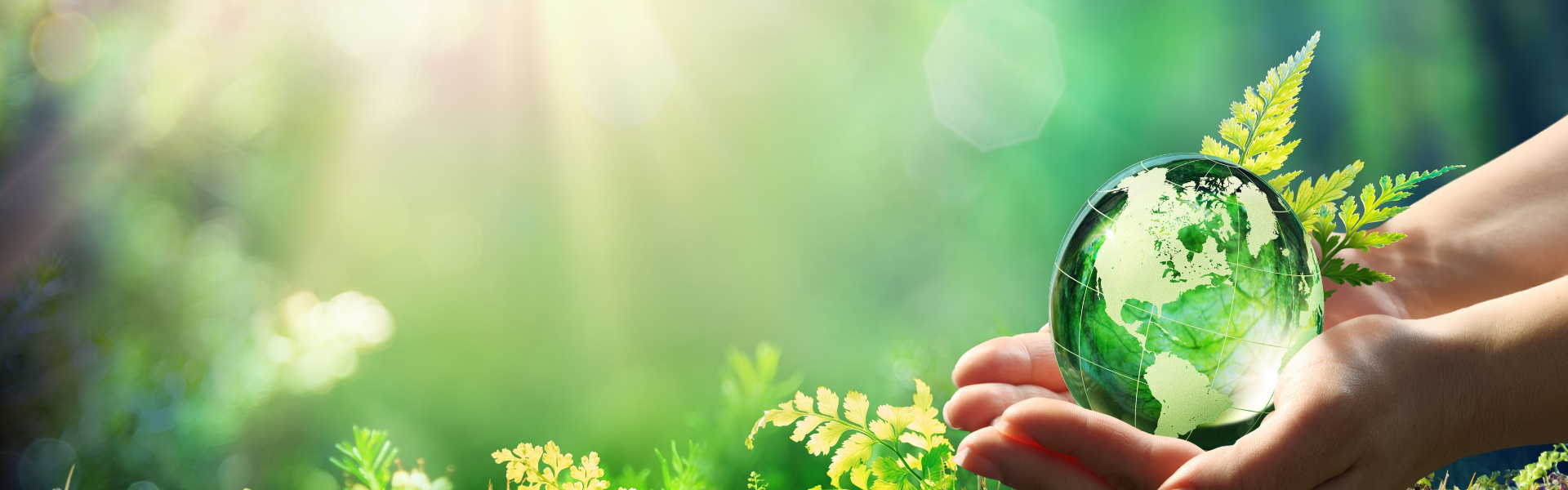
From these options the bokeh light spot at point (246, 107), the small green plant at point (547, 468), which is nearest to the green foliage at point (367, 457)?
the small green plant at point (547, 468)

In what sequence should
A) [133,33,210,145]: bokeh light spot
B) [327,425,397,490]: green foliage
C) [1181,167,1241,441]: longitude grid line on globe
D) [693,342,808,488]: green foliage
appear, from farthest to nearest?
[133,33,210,145]: bokeh light spot → [693,342,808,488]: green foliage → [327,425,397,490]: green foliage → [1181,167,1241,441]: longitude grid line on globe

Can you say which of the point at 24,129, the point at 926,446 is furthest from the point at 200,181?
the point at 926,446

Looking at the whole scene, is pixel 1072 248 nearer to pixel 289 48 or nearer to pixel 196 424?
pixel 196 424

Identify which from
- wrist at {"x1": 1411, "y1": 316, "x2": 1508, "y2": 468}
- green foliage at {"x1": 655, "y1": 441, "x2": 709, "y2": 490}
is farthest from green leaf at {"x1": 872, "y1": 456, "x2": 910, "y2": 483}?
wrist at {"x1": 1411, "y1": 316, "x2": 1508, "y2": 468}

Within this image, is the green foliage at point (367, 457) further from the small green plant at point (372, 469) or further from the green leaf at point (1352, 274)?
the green leaf at point (1352, 274)

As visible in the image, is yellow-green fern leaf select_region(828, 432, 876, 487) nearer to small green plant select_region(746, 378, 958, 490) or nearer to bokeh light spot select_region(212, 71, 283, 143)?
small green plant select_region(746, 378, 958, 490)

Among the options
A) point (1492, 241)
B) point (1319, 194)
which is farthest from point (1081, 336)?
point (1492, 241)

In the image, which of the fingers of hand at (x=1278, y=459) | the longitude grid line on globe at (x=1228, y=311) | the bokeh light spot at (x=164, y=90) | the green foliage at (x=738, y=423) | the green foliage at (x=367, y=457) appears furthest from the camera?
the bokeh light spot at (x=164, y=90)
